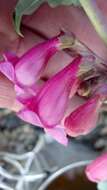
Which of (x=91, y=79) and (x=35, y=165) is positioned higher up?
(x=91, y=79)

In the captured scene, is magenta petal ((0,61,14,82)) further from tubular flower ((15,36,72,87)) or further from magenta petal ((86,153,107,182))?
magenta petal ((86,153,107,182))

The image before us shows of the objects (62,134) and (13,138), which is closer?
(62,134)

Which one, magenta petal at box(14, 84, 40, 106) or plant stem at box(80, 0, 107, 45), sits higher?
plant stem at box(80, 0, 107, 45)

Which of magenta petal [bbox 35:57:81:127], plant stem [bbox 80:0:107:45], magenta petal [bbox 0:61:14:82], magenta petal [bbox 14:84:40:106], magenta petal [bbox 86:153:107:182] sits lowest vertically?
magenta petal [bbox 86:153:107:182]

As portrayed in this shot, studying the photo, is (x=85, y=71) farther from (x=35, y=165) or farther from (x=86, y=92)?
(x=35, y=165)

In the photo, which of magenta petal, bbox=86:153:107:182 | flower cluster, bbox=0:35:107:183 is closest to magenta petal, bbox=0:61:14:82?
flower cluster, bbox=0:35:107:183

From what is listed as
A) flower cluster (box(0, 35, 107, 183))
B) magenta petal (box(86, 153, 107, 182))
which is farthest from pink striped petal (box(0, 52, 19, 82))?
magenta petal (box(86, 153, 107, 182))

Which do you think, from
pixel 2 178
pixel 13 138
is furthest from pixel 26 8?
pixel 13 138
